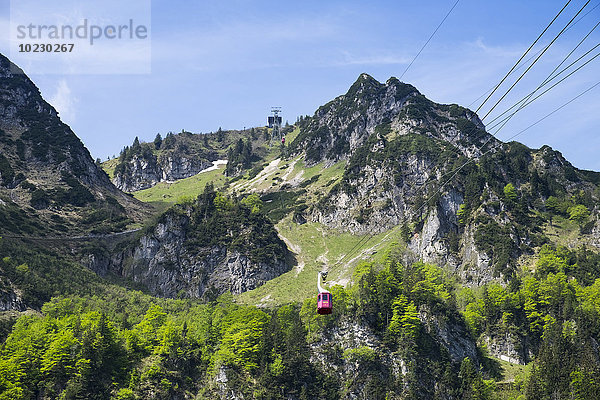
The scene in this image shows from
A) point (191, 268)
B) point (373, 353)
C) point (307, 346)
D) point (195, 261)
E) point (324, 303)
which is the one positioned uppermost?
point (195, 261)

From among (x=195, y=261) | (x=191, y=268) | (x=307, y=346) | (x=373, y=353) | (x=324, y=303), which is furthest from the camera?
(x=195, y=261)

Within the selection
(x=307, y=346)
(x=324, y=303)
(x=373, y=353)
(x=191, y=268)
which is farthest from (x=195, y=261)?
(x=324, y=303)

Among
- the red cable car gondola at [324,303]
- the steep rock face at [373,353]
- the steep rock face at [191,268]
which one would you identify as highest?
the steep rock face at [191,268]

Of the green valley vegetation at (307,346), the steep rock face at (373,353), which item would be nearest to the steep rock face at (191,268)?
the green valley vegetation at (307,346)

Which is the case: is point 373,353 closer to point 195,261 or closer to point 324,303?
point 324,303

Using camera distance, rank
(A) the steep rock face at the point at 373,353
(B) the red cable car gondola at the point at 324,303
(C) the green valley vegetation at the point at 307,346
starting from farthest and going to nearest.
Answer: (A) the steep rock face at the point at 373,353 < (C) the green valley vegetation at the point at 307,346 < (B) the red cable car gondola at the point at 324,303

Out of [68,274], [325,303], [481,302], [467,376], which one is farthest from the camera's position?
[68,274]

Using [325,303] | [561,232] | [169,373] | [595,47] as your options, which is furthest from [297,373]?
[561,232]

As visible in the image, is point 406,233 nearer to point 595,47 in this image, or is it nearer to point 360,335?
point 360,335

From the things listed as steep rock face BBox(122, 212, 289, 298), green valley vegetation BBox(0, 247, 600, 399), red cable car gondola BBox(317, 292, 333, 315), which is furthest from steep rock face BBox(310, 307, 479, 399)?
steep rock face BBox(122, 212, 289, 298)

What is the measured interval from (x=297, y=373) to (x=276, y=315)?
15.2 meters

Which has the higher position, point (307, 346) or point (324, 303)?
point (324, 303)

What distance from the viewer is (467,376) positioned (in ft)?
366

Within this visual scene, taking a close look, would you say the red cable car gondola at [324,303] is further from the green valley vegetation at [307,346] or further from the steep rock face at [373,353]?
the steep rock face at [373,353]
